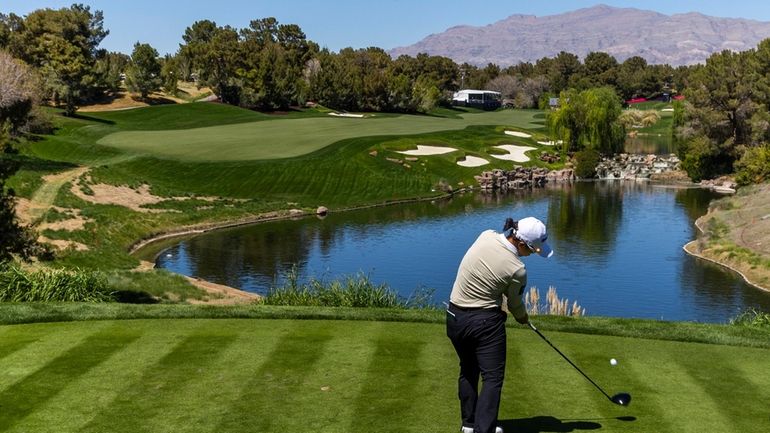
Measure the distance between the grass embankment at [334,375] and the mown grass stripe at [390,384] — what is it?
27 mm

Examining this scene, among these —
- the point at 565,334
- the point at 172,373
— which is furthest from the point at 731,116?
the point at 172,373

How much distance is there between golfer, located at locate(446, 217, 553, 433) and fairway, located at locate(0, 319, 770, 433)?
0.67 meters

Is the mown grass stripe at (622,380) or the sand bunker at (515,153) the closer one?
the mown grass stripe at (622,380)

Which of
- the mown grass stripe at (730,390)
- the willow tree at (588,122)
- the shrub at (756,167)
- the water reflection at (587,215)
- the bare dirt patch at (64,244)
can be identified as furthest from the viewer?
the willow tree at (588,122)

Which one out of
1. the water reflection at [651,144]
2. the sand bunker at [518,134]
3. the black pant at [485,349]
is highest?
the black pant at [485,349]

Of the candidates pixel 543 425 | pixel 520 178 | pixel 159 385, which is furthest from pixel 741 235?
pixel 159 385

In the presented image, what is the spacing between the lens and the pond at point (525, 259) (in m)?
33.6

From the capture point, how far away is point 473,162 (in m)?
75.6

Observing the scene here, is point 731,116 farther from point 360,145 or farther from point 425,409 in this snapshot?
point 425,409

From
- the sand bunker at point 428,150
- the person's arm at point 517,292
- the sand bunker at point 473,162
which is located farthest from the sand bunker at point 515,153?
the person's arm at point 517,292

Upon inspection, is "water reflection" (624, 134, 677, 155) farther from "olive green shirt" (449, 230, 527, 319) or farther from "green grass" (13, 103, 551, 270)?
"olive green shirt" (449, 230, 527, 319)

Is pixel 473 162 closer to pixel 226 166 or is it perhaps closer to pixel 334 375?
pixel 226 166

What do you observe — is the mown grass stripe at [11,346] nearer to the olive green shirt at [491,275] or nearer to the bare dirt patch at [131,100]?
the olive green shirt at [491,275]

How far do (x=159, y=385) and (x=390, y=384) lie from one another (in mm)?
2982
